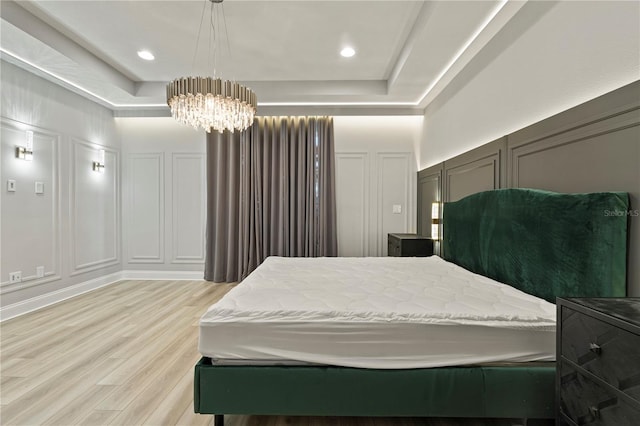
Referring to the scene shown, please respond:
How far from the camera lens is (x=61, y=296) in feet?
12.6

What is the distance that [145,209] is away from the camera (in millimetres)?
4961

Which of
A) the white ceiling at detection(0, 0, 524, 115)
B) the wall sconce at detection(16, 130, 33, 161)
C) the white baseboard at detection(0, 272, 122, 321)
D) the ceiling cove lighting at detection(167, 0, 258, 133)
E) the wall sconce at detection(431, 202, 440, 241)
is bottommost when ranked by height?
the white baseboard at detection(0, 272, 122, 321)

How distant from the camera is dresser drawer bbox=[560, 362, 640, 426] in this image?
0.98m

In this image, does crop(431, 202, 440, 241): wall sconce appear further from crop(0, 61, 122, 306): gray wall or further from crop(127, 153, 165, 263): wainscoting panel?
crop(0, 61, 122, 306): gray wall

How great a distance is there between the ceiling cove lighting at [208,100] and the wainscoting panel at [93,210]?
2.61 metres

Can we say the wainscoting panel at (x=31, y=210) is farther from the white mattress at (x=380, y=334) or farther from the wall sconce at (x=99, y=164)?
the white mattress at (x=380, y=334)

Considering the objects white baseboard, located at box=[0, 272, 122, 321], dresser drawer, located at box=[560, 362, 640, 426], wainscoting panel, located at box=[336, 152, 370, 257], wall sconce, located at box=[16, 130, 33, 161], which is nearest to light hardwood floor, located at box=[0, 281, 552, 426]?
white baseboard, located at box=[0, 272, 122, 321]

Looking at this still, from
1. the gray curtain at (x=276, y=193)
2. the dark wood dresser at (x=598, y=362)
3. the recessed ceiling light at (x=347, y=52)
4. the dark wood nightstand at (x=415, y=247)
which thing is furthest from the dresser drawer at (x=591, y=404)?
the gray curtain at (x=276, y=193)

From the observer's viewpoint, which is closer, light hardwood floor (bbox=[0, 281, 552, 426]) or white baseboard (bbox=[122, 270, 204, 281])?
light hardwood floor (bbox=[0, 281, 552, 426])

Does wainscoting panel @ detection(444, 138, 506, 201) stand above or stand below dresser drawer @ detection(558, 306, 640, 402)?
above

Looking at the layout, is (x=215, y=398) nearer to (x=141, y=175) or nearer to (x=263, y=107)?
(x=263, y=107)

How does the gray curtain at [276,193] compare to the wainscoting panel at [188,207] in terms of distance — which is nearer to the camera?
the gray curtain at [276,193]

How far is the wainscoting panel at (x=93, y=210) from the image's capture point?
4.09 m

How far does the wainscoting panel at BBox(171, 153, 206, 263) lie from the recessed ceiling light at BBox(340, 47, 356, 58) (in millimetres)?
2789
